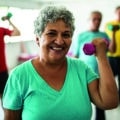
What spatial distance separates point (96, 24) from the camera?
279 cm

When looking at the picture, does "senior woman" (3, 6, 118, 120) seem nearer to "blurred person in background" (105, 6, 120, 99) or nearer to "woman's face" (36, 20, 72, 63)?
"woman's face" (36, 20, 72, 63)

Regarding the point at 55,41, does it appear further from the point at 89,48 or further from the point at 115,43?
the point at 115,43

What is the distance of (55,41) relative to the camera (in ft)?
3.58

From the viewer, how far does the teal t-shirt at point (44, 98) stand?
107cm

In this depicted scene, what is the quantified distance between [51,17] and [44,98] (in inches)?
14.1

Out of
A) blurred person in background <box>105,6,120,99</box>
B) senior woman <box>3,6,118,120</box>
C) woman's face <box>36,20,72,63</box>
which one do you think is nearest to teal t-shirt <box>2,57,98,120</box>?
senior woman <box>3,6,118,120</box>

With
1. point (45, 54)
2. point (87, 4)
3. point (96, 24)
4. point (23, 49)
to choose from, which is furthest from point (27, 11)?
point (45, 54)

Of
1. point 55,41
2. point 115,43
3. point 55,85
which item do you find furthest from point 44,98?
point 115,43

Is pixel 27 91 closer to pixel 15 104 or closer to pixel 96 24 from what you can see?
pixel 15 104

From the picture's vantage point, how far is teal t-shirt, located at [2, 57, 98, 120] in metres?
1.07

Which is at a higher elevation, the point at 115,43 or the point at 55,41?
the point at 55,41

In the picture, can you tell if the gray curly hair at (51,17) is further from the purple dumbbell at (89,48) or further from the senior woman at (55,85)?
the purple dumbbell at (89,48)

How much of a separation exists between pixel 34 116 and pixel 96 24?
191cm

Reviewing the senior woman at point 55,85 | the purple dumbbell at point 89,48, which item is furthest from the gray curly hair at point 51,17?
the purple dumbbell at point 89,48
